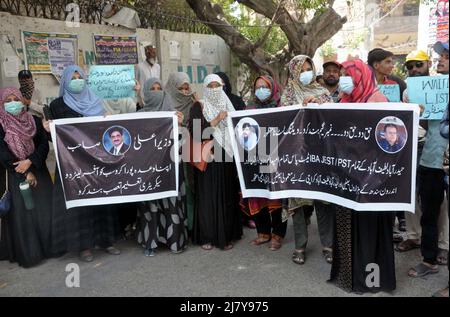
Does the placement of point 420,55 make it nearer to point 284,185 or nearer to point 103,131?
point 284,185

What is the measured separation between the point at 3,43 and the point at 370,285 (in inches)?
195

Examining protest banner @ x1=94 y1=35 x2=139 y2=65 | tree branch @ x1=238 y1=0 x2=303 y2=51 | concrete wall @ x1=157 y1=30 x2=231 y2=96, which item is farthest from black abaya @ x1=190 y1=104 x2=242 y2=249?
tree branch @ x1=238 y1=0 x2=303 y2=51

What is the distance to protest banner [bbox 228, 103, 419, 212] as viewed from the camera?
290 cm

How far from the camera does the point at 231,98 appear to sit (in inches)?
162

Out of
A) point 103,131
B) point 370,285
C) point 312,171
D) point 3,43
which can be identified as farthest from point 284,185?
point 3,43

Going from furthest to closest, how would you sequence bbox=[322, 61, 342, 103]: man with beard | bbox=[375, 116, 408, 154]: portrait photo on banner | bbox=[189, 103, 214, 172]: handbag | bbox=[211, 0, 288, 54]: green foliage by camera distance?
1. bbox=[211, 0, 288, 54]: green foliage
2. bbox=[322, 61, 342, 103]: man with beard
3. bbox=[189, 103, 214, 172]: handbag
4. bbox=[375, 116, 408, 154]: portrait photo on banner

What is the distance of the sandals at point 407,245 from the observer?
3823 mm

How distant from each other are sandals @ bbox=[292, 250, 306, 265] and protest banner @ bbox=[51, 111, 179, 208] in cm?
125

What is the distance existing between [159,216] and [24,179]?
123cm

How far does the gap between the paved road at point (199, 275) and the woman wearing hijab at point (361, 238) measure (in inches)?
5.5

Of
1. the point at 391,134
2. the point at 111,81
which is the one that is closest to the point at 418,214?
the point at 391,134

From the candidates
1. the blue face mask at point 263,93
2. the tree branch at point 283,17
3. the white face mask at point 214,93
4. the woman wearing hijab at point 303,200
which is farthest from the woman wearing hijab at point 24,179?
the tree branch at point 283,17

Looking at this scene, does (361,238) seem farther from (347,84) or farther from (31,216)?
(31,216)

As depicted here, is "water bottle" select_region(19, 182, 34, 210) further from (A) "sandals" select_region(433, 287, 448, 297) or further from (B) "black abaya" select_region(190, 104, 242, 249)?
(A) "sandals" select_region(433, 287, 448, 297)
